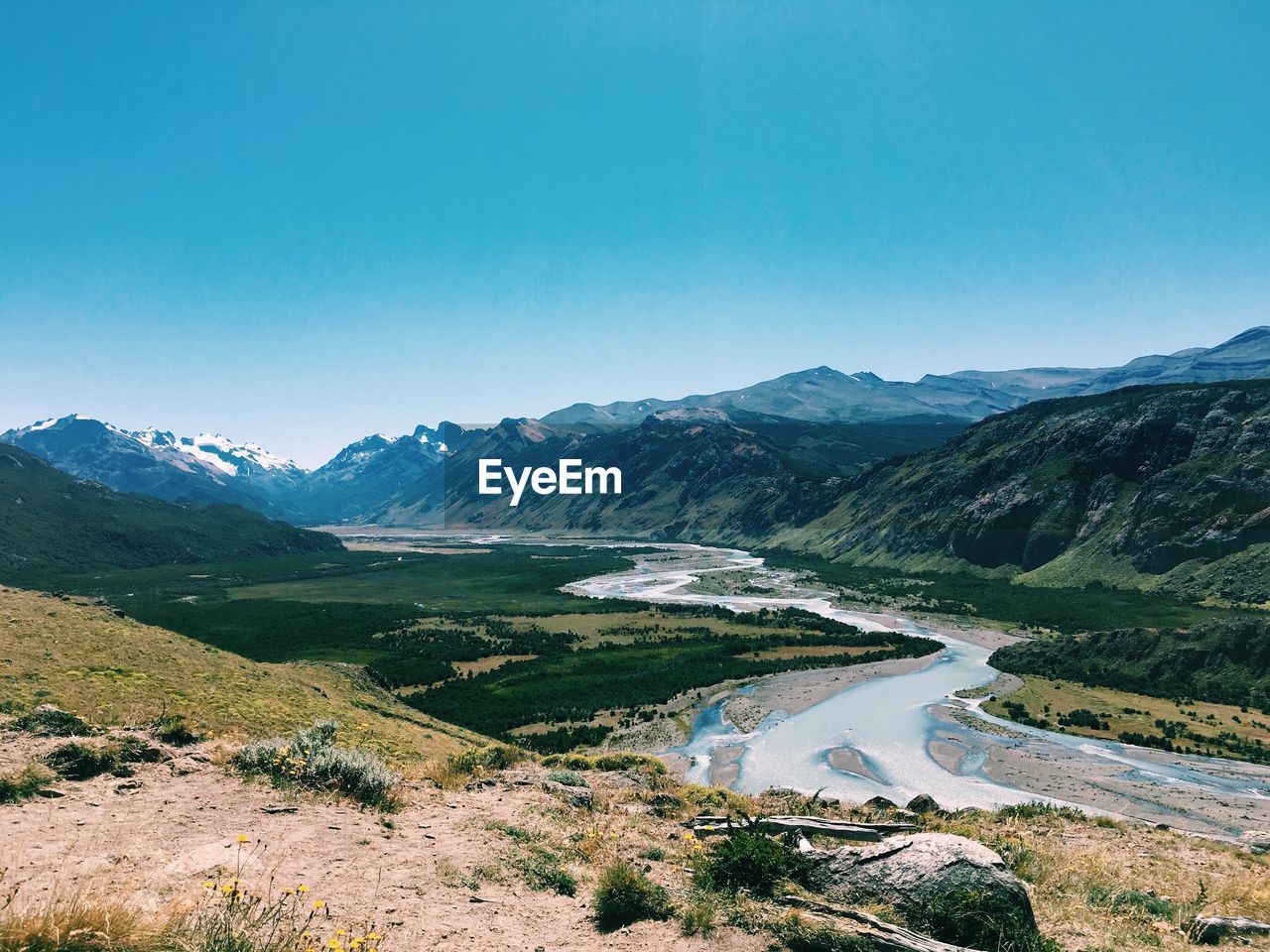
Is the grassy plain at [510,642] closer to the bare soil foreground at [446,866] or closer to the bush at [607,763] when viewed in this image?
the bush at [607,763]

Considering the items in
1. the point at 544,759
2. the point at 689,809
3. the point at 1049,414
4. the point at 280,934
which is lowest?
the point at 544,759

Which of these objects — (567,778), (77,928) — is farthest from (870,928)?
(567,778)

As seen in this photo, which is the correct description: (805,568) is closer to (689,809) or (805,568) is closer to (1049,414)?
(1049,414)

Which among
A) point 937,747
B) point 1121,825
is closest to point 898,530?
point 937,747

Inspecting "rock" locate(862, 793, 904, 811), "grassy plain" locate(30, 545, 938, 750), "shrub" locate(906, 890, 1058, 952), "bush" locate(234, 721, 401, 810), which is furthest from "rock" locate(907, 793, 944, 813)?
"grassy plain" locate(30, 545, 938, 750)

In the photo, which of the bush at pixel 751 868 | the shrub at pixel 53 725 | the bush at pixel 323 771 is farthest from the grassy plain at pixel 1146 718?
the shrub at pixel 53 725

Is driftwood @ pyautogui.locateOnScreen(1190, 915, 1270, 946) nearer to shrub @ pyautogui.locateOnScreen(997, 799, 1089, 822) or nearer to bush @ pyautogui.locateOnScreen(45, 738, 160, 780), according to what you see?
shrub @ pyautogui.locateOnScreen(997, 799, 1089, 822)
